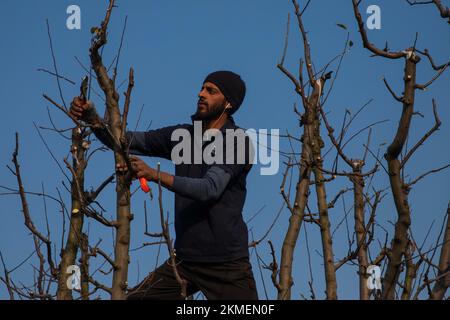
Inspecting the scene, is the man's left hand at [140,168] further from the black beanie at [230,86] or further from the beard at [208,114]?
the black beanie at [230,86]

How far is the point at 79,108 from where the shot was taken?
18.2ft

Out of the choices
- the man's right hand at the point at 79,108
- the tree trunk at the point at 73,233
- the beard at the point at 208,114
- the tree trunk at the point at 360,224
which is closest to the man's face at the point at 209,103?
the beard at the point at 208,114

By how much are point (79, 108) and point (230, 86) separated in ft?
5.07

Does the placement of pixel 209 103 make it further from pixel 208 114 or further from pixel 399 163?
pixel 399 163

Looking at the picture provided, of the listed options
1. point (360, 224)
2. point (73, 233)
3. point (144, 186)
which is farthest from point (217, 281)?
point (360, 224)

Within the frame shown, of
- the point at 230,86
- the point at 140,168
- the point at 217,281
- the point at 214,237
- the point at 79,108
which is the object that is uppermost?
the point at 230,86

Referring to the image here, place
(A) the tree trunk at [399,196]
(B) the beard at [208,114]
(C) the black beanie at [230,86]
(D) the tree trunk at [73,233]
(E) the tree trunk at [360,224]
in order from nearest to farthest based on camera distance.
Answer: (A) the tree trunk at [399,196] < (B) the beard at [208,114] < (C) the black beanie at [230,86] < (E) the tree trunk at [360,224] < (D) the tree trunk at [73,233]

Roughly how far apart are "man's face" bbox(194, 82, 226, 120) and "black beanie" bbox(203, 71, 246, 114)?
0.04 metres

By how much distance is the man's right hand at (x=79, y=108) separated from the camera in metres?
5.56

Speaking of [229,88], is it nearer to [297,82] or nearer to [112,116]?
[297,82]

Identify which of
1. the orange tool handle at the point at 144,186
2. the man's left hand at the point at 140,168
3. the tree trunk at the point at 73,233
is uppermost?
the tree trunk at the point at 73,233

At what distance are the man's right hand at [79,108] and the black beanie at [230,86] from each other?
56.0 inches

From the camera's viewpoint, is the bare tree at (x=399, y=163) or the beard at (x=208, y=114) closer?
the bare tree at (x=399, y=163)

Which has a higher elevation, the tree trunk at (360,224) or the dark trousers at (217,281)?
the tree trunk at (360,224)
